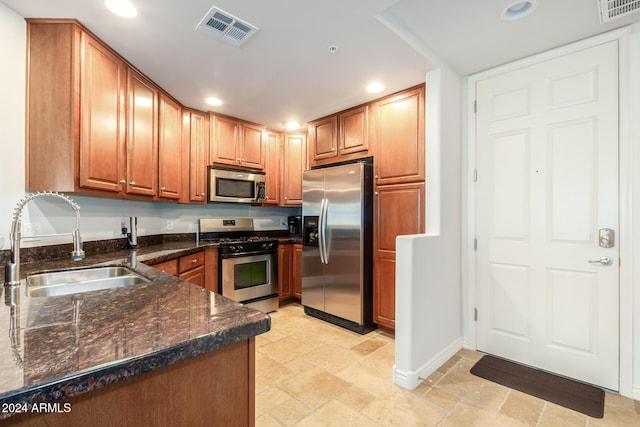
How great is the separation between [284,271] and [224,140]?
1.80 metres

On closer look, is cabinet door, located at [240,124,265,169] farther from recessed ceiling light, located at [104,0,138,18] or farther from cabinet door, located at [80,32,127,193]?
recessed ceiling light, located at [104,0,138,18]

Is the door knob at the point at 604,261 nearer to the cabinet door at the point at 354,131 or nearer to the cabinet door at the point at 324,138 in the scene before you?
the cabinet door at the point at 354,131

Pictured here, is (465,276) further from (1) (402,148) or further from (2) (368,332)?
(1) (402,148)

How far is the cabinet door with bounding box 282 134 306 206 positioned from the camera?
4078 millimetres

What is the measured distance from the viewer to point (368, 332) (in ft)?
9.94

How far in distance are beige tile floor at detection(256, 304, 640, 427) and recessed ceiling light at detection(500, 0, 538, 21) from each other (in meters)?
2.48

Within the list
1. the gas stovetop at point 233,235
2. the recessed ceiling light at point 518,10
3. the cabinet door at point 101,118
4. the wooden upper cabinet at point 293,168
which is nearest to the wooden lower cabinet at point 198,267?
the gas stovetop at point 233,235

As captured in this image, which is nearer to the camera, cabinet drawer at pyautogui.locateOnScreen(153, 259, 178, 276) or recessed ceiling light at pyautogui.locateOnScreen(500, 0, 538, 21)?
recessed ceiling light at pyautogui.locateOnScreen(500, 0, 538, 21)

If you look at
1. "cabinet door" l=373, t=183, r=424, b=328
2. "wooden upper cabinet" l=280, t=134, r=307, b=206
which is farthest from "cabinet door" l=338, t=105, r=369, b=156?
"wooden upper cabinet" l=280, t=134, r=307, b=206

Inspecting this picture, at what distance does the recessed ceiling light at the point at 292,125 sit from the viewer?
377 centimetres

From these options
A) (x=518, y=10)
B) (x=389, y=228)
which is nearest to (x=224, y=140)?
(x=389, y=228)

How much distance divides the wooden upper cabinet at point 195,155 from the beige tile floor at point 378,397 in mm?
1785

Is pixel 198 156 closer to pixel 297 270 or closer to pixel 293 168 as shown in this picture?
pixel 293 168

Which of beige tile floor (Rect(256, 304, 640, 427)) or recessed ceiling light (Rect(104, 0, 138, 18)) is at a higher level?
recessed ceiling light (Rect(104, 0, 138, 18))
